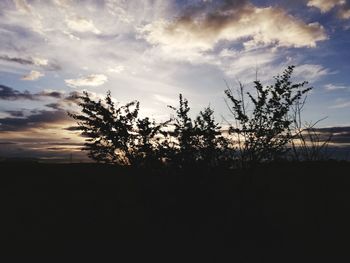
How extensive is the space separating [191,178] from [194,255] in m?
2.26

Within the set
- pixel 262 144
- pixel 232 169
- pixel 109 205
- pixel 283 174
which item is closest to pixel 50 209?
pixel 109 205

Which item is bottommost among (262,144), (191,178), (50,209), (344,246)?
(344,246)

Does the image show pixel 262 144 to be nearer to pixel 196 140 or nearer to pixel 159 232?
pixel 196 140

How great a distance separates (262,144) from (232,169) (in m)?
1.18

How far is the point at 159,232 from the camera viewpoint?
9.38 meters

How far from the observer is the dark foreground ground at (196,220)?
836 cm

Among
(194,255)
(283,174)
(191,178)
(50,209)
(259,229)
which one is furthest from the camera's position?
(283,174)

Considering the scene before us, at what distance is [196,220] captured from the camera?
30.9ft

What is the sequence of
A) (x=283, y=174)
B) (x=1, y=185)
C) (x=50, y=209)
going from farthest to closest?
1. (x=1, y=185)
2. (x=283, y=174)
3. (x=50, y=209)

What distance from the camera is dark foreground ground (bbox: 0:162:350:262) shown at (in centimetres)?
836

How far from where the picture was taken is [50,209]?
454 inches

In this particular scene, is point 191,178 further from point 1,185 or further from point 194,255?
point 1,185

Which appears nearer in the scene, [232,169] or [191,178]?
[191,178]

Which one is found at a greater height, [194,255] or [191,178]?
[191,178]
